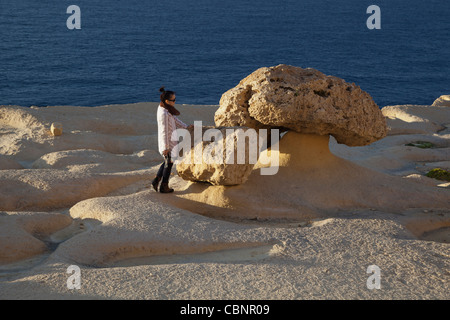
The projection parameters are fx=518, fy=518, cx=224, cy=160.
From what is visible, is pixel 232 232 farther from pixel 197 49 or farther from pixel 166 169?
pixel 197 49

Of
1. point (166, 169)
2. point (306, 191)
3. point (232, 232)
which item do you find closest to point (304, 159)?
point (306, 191)

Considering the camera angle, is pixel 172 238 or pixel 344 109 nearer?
pixel 172 238

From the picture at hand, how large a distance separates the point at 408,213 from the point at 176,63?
35.5 m

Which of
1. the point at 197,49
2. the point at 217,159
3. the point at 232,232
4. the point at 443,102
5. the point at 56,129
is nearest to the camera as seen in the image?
the point at 232,232

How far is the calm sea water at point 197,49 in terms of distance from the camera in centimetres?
3591

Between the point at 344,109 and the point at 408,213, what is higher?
the point at 344,109

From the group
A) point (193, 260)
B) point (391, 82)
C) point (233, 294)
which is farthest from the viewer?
point (391, 82)

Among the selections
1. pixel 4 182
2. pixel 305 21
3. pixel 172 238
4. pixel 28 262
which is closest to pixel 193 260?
pixel 172 238

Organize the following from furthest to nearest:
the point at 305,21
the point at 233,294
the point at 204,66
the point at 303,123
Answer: the point at 305,21 < the point at 204,66 < the point at 303,123 < the point at 233,294

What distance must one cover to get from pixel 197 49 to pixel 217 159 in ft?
132

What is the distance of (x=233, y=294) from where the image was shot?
249 inches

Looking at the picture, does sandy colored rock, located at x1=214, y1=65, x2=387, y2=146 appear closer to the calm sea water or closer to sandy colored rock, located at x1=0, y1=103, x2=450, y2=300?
sandy colored rock, located at x1=0, y1=103, x2=450, y2=300

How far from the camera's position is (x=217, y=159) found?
901cm

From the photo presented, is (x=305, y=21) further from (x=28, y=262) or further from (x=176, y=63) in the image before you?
(x=28, y=262)
